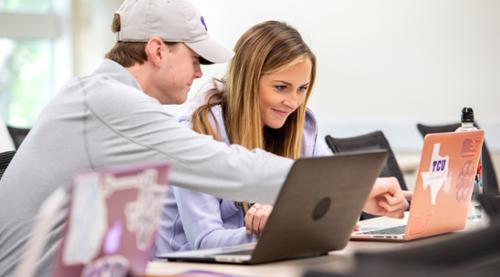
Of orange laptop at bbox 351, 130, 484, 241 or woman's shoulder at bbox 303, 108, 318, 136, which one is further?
woman's shoulder at bbox 303, 108, 318, 136

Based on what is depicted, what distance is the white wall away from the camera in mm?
5617

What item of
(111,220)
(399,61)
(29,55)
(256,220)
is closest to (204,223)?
(256,220)

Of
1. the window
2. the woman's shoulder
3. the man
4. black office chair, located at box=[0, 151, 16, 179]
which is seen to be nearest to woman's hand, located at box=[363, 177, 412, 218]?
the man

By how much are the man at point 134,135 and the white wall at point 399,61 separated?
11.6ft

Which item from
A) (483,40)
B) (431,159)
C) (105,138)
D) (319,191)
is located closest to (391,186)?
(431,159)

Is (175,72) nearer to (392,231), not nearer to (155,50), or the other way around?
(155,50)

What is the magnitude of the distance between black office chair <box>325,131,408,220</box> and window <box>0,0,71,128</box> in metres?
3.23

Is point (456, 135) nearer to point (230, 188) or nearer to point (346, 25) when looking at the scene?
point (230, 188)

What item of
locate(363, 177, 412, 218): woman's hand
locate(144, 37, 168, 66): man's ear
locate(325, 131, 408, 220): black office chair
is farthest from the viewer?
locate(325, 131, 408, 220): black office chair

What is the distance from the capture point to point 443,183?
7.95ft

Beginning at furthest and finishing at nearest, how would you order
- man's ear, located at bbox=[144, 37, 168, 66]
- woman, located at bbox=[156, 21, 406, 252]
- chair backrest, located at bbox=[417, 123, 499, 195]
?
chair backrest, located at bbox=[417, 123, 499, 195], woman, located at bbox=[156, 21, 406, 252], man's ear, located at bbox=[144, 37, 168, 66]

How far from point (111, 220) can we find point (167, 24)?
3.22 feet

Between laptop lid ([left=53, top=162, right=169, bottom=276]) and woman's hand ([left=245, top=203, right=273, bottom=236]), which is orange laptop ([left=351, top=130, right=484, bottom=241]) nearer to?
woman's hand ([left=245, top=203, right=273, bottom=236])

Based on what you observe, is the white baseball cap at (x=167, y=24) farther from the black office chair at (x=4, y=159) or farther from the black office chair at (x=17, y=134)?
the black office chair at (x=17, y=134)
